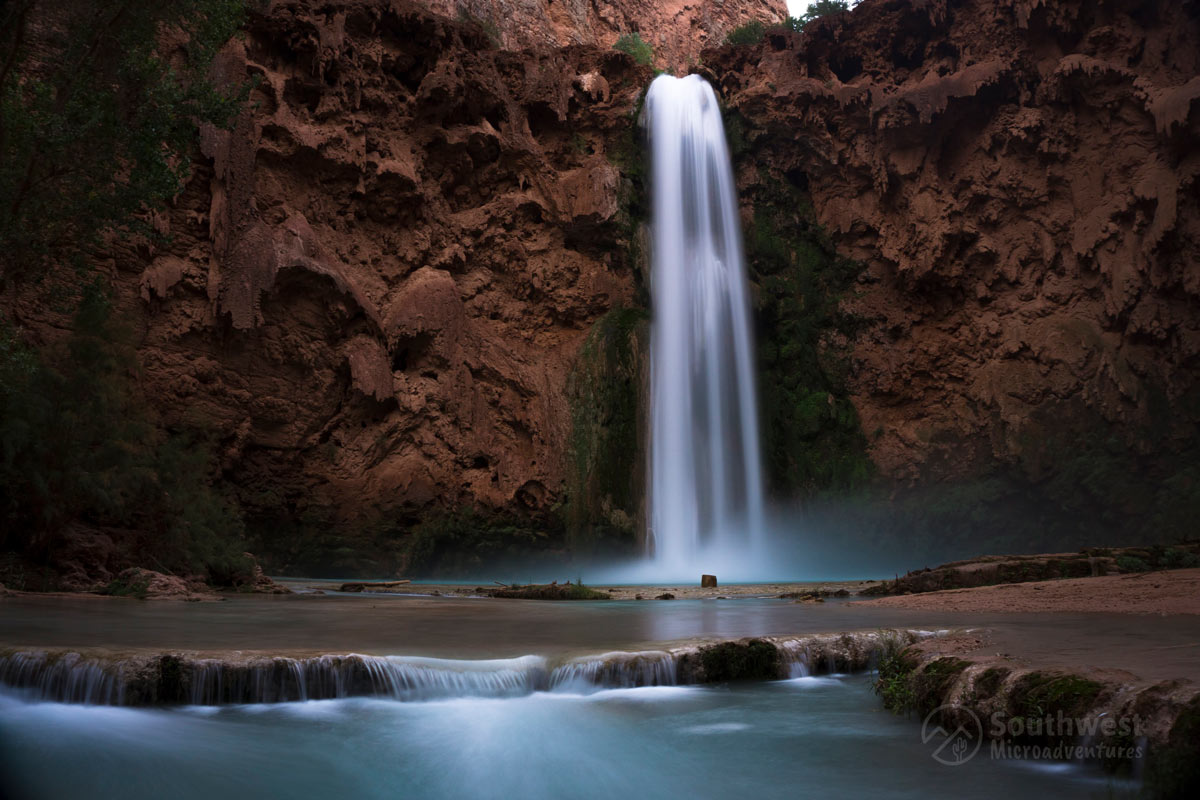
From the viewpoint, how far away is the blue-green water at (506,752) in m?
3.92

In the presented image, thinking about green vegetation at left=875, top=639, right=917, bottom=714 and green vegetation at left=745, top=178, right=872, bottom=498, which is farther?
green vegetation at left=745, top=178, right=872, bottom=498

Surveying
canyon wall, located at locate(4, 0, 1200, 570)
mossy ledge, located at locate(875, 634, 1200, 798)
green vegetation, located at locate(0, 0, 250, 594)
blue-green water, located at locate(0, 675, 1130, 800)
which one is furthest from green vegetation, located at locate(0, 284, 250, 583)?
mossy ledge, located at locate(875, 634, 1200, 798)

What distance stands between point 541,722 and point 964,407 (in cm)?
2545

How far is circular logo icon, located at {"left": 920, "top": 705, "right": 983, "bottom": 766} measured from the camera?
13.4ft

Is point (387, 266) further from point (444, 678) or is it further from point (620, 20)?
point (620, 20)

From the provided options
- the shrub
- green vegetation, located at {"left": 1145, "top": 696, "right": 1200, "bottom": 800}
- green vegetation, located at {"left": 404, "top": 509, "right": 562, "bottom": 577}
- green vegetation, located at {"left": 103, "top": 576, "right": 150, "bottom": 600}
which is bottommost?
green vegetation, located at {"left": 1145, "top": 696, "right": 1200, "bottom": 800}

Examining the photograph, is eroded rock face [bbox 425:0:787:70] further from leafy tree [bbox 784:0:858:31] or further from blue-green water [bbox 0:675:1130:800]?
blue-green water [bbox 0:675:1130:800]

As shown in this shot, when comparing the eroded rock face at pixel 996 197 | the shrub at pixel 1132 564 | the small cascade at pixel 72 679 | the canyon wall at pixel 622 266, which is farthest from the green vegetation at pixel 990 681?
the eroded rock face at pixel 996 197

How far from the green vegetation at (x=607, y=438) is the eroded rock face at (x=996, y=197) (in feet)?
26.4

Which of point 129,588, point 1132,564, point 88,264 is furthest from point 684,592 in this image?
point 88,264

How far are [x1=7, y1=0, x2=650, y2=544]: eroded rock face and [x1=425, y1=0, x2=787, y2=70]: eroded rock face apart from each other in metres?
8.98

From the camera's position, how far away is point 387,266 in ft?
84.7

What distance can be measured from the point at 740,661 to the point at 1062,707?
264 centimetres

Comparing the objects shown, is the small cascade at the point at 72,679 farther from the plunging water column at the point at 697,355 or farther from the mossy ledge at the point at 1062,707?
the plunging water column at the point at 697,355
